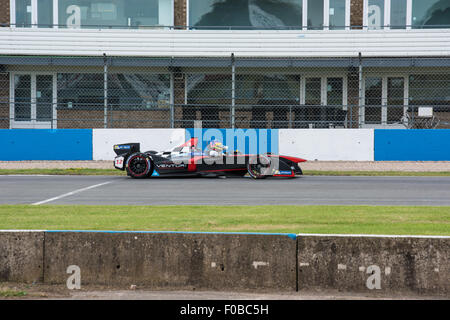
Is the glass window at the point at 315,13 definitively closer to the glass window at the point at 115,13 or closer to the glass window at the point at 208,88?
the glass window at the point at 208,88

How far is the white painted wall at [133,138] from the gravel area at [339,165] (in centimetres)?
53

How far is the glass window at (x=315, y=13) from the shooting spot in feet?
85.6

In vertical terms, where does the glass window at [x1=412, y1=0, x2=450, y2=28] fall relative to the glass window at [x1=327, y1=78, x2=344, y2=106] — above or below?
above

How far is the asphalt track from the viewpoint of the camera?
37.4ft

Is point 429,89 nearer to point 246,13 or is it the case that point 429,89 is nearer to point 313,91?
point 313,91

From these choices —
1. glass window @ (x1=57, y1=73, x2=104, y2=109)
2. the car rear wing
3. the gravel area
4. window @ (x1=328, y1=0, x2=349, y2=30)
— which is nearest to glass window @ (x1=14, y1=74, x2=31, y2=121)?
glass window @ (x1=57, y1=73, x2=104, y2=109)

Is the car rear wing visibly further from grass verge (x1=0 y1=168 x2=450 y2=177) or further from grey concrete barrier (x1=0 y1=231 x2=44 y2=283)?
grey concrete barrier (x1=0 y1=231 x2=44 y2=283)

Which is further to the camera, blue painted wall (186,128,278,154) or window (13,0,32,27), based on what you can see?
window (13,0,32,27)

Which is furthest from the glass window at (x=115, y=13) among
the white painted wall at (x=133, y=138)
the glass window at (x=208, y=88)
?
the white painted wall at (x=133, y=138)

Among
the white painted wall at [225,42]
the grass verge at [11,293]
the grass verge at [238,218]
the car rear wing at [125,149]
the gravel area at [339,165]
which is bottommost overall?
the grass verge at [11,293]

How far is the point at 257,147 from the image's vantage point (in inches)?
818

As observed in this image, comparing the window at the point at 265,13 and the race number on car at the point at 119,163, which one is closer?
the race number on car at the point at 119,163

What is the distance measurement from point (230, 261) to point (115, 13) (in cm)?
2153

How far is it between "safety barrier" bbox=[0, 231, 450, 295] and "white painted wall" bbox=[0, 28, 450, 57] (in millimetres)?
18795
